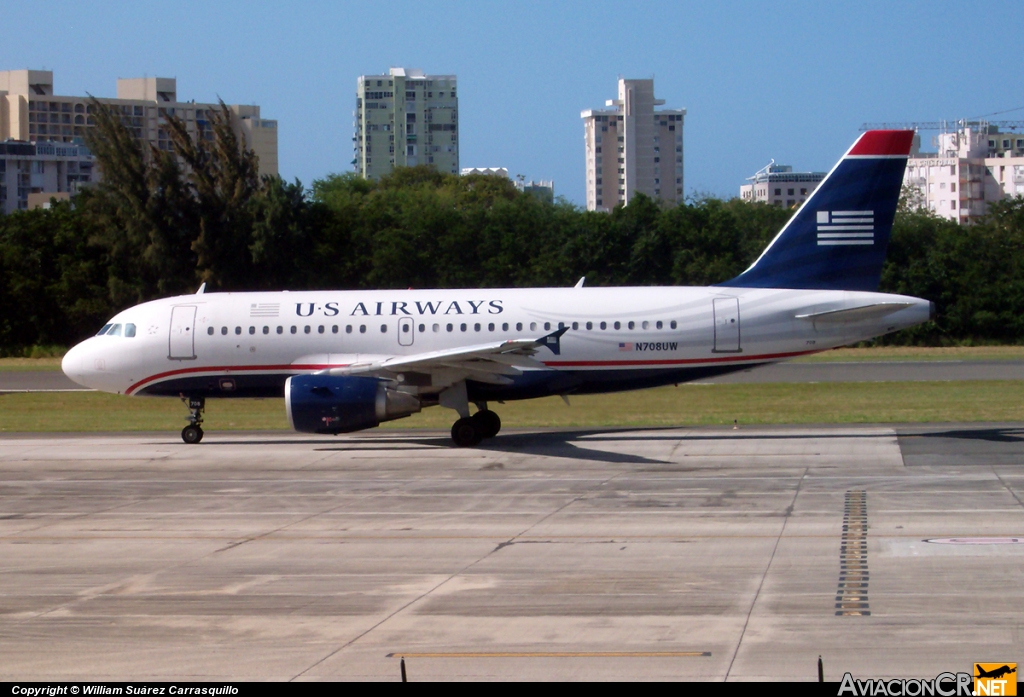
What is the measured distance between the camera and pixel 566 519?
15.9 m

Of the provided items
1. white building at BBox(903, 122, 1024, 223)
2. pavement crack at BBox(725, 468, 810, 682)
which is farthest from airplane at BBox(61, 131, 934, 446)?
white building at BBox(903, 122, 1024, 223)

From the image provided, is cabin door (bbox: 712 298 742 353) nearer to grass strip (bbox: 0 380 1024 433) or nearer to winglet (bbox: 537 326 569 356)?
winglet (bbox: 537 326 569 356)

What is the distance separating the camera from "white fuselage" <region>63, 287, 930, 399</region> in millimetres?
24375

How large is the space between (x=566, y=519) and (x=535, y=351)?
26.8ft

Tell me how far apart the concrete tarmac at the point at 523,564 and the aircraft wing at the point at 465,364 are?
1666 millimetres

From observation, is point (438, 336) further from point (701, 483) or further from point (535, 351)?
point (701, 483)

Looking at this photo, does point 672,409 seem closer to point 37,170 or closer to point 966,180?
point 966,180

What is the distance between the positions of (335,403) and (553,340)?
450 cm

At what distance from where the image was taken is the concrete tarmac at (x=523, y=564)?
30.8ft

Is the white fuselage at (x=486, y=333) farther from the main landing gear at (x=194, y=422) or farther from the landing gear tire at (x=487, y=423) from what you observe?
the landing gear tire at (x=487, y=423)

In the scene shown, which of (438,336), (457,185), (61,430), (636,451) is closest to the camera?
(636,451)

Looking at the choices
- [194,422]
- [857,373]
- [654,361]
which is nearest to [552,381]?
[654,361]

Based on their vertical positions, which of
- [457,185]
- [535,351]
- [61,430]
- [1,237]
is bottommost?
[61,430]

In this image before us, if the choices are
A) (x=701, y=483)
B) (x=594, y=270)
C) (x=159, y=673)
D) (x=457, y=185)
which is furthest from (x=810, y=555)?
(x=457, y=185)
